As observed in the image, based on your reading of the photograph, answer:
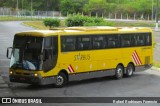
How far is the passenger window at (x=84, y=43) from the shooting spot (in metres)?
21.7

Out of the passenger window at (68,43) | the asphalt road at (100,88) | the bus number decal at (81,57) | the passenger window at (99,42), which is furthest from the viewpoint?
the passenger window at (99,42)

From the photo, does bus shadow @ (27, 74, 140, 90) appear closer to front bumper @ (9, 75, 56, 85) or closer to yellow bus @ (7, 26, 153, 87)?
yellow bus @ (7, 26, 153, 87)

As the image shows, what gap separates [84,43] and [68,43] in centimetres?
119

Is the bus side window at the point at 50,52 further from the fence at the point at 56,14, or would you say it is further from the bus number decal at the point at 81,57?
the fence at the point at 56,14

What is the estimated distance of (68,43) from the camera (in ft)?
68.8

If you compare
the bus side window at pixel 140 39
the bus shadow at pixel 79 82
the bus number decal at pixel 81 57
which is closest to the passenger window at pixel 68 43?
the bus number decal at pixel 81 57

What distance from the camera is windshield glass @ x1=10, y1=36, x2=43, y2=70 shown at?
19614 mm

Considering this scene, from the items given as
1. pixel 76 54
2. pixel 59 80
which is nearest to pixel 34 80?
pixel 59 80

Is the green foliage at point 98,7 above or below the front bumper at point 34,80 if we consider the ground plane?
above

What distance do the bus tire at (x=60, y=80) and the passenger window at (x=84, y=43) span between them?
178 cm

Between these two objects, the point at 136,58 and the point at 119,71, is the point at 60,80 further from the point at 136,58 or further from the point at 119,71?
the point at 136,58

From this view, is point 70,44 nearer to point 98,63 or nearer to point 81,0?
point 98,63

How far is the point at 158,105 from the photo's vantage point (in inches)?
613

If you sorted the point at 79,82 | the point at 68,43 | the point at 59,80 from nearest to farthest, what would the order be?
the point at 59,80 < the point at 68,43 < the point at 79,82
